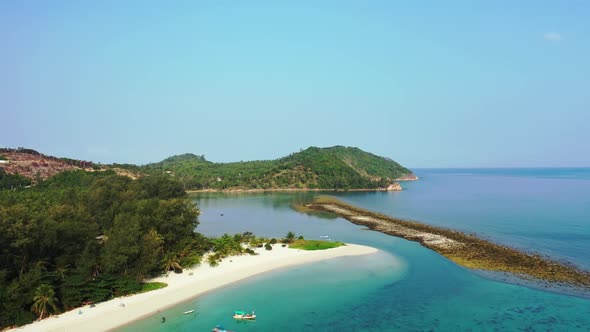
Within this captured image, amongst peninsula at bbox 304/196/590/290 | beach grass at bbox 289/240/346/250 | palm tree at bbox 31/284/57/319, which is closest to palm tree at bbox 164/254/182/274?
palm tree at bbox 31/284/57/319

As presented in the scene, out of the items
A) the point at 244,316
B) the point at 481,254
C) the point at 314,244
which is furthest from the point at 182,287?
the point at 481,254

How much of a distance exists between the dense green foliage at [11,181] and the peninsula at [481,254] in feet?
291

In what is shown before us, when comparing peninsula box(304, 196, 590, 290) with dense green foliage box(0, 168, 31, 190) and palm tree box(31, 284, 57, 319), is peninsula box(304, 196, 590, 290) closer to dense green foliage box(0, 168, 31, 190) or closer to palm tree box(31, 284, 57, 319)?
palm tree box(31, 284, 57, 319)

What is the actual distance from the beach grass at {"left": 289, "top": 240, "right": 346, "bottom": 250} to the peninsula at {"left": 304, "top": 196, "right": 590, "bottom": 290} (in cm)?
1586

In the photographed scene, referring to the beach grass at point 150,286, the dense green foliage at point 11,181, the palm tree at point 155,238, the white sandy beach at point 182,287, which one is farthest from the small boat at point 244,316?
the dense green foliage at point 11,181

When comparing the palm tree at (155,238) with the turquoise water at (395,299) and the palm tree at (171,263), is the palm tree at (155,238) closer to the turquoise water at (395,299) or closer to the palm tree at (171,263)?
the palm tree at (171,263)

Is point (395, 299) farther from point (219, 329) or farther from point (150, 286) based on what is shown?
point (150, 286)

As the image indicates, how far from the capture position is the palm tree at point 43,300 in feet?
112

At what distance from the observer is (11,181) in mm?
100938

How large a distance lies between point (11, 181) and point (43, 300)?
278 feet

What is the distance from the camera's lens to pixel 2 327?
1264 inches

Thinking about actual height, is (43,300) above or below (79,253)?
below

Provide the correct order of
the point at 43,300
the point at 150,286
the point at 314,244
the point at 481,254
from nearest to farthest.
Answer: the point at 43,300 < the point at 150,286 < the point at 481,254 < the point at 314,244

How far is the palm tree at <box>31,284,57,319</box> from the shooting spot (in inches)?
1339
